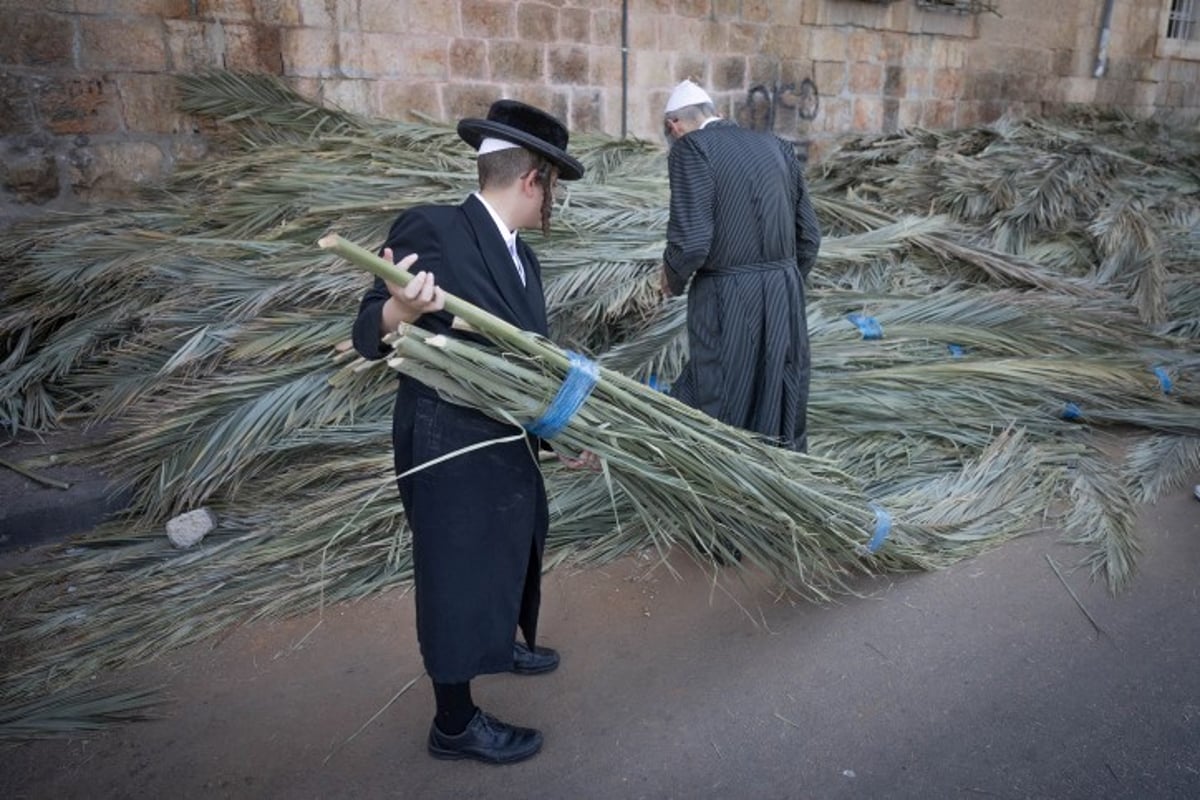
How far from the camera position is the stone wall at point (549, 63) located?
183 inches

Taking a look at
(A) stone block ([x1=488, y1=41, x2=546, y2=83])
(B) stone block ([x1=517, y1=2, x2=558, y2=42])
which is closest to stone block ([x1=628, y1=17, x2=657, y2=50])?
(B) stone block ([x1=517, y1=2, x2=558, y2=42])

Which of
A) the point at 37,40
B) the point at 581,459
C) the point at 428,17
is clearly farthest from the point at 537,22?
the point at 581,459

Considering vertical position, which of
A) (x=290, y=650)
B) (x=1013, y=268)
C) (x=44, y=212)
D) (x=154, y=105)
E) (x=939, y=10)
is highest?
(x=939, y=10)

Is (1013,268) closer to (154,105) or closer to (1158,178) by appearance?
(1158,178)

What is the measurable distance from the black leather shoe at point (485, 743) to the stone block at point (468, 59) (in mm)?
5043

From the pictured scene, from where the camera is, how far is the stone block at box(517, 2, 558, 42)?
618 centimetres

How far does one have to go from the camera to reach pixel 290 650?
2.55m

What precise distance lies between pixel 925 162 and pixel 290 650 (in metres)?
6.10

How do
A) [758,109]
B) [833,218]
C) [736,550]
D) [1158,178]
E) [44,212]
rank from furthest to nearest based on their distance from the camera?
[758,109]
[1158,178]
[833,218]
[44,212]
[736,550]

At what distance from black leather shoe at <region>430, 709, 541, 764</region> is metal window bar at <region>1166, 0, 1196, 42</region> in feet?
43.6

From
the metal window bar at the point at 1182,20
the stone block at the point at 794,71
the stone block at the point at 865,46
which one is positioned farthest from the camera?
the metal window bar at the point at 1182,20

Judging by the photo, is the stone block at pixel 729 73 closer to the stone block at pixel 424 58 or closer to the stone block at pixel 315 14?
the stone block at pixel 424 58

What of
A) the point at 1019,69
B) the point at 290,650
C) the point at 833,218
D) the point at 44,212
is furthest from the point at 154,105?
the point at 1019,69

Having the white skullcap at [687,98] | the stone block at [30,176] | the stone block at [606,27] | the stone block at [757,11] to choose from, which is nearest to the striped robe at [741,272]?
the white skullcap at [687,98]
